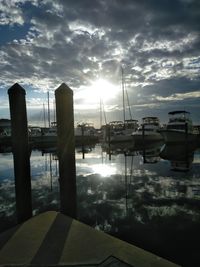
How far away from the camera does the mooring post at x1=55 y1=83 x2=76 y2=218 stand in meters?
4.31

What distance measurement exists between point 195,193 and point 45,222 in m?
6.32

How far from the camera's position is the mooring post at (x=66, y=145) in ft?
14.1

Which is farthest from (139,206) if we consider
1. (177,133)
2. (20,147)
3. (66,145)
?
(177,133)

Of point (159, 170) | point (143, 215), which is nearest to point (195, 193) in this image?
point (143, 215)

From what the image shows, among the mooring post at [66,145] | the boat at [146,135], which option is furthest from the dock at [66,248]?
the boat at [146,135]

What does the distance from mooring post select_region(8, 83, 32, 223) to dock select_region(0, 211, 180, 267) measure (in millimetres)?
792

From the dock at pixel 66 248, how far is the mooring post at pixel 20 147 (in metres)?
0.79

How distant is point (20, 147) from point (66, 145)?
95cm

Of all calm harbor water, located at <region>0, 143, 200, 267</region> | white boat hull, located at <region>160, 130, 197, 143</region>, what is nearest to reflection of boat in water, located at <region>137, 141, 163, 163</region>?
white boat hull, located at <region>160, 130, 197, 143</region>

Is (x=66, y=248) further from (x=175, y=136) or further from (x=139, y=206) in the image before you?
(x=175, y=136)

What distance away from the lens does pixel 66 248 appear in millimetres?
3262

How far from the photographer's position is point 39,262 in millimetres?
2945

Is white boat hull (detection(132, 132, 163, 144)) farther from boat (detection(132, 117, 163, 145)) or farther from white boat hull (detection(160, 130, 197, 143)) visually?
white boat hull (detection(160, 130, 197, 143))

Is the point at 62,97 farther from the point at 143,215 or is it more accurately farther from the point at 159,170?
the point at 159,170
